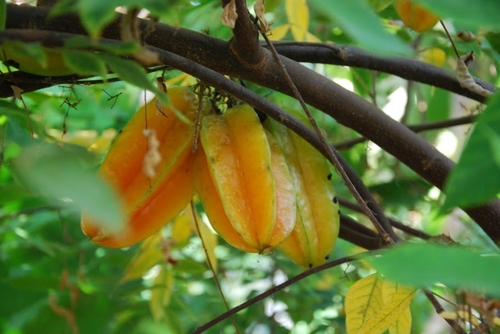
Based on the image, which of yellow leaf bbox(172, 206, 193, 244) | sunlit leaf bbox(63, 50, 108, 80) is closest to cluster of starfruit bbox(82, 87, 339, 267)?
sunlit leaf bbox(63, 50, 108, 80)

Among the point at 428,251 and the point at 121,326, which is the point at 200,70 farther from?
the point at 121,326

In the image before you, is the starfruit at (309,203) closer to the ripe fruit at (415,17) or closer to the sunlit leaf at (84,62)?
the ripe fruit at (415,17)

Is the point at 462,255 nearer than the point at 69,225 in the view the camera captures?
Yes

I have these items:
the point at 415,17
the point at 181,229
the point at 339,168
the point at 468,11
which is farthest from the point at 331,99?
the point at 181,229

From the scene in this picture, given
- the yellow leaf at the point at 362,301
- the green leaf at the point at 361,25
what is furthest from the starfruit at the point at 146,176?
the green leaf at the point at 361,25

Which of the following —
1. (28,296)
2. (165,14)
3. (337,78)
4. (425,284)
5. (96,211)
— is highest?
(337,78)

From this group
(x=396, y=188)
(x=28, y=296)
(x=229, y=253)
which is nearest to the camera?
(x=28, y=296)

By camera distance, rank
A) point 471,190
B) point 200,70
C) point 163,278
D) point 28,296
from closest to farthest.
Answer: point 471,190 → point 200,70 → point 163,278 → point 28,296

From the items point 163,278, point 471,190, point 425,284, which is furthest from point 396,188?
point 425,284
